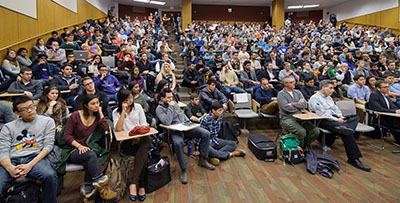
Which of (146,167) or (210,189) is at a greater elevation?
(146,167)

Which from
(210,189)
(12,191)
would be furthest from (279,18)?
(12,191)

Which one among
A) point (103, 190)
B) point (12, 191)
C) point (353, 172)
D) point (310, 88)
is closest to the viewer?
point (12, 191)

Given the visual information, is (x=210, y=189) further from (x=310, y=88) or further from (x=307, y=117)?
(x=310, y=88)

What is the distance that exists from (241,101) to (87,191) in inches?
136

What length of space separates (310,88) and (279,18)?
14.6 metres

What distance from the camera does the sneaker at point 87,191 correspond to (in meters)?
2.19

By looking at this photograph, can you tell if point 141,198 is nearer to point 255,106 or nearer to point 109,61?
point 255,106

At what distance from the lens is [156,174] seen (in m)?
2.61

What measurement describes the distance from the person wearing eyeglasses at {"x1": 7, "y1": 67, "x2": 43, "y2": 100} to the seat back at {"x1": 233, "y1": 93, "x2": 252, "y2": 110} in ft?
13.0

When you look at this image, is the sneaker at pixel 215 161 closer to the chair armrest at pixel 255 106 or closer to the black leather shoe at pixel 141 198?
the black leather shoe at pixel 141 198

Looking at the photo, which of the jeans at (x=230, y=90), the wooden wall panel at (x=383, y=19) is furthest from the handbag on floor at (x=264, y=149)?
the wooden wall panel at (x=383, y=19)

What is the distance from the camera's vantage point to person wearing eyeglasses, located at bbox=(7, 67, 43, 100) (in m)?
3.89

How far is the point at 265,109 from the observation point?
15.0 ft

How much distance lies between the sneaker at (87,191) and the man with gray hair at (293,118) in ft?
9.61
